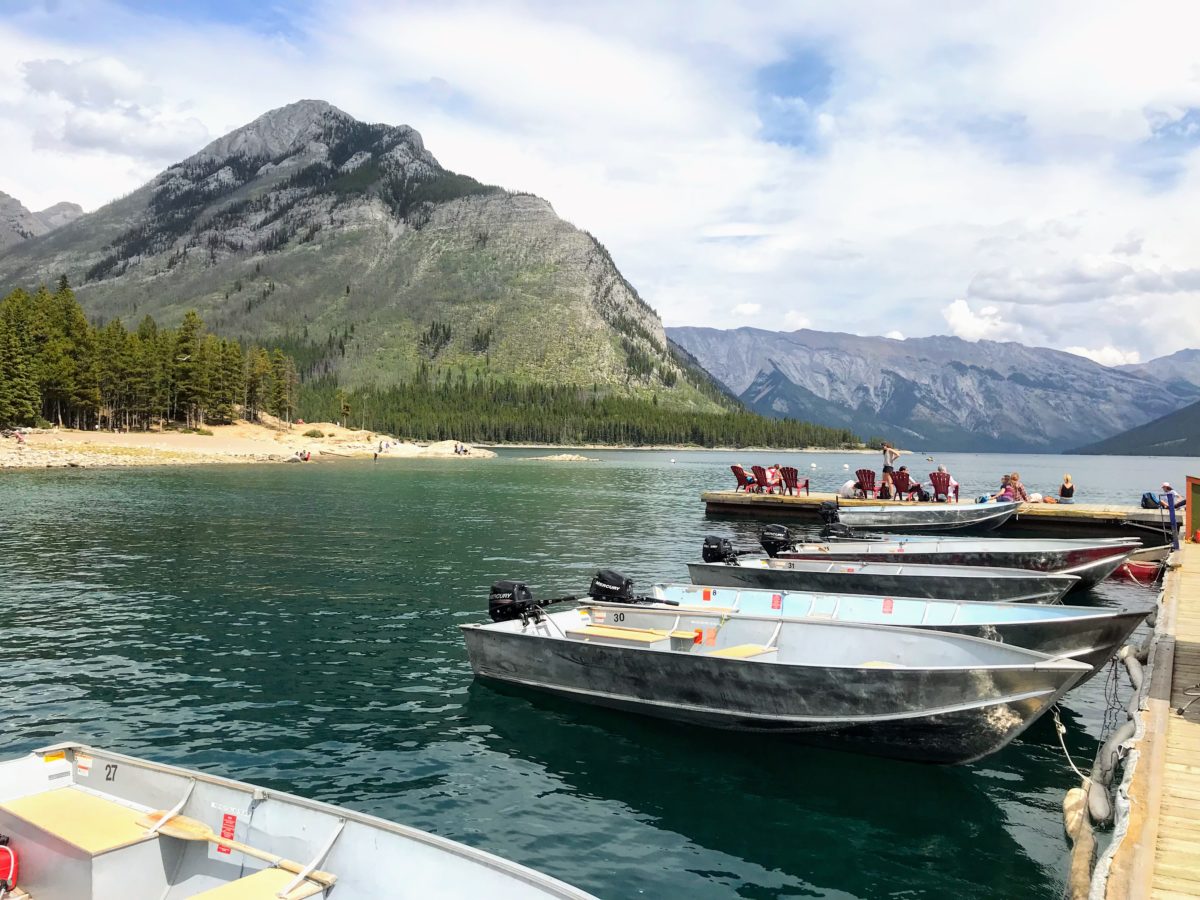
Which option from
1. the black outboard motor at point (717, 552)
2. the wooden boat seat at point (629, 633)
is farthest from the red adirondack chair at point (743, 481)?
the wooden boat seat at point (629, 633)

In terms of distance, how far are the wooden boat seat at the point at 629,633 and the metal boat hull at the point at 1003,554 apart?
40.5 ft

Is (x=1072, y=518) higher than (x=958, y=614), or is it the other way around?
(x=1072, y=518)

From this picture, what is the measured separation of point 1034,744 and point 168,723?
56.3 feet

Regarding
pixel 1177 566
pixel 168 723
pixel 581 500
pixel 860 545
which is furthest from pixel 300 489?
pixel 1177 566

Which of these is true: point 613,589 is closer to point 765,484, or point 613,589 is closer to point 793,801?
point 793,801

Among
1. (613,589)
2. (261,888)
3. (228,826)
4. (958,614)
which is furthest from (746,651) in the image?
(261,888)

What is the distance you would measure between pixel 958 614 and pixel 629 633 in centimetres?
817

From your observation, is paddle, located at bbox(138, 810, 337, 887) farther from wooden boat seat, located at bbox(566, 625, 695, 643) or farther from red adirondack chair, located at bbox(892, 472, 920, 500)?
red adirondack chair, located at bbox(892, 472, 920, 500)

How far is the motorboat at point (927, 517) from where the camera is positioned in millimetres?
45219

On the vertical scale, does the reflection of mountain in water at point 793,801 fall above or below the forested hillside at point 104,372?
below

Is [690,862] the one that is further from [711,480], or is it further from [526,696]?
[711,480]

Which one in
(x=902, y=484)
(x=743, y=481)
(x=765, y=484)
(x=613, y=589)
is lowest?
(x=613, y=589)

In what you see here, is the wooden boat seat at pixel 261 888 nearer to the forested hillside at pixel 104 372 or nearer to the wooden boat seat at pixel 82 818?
the wooden boat seat at pixel 82 818

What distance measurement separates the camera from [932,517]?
46.3 metres
